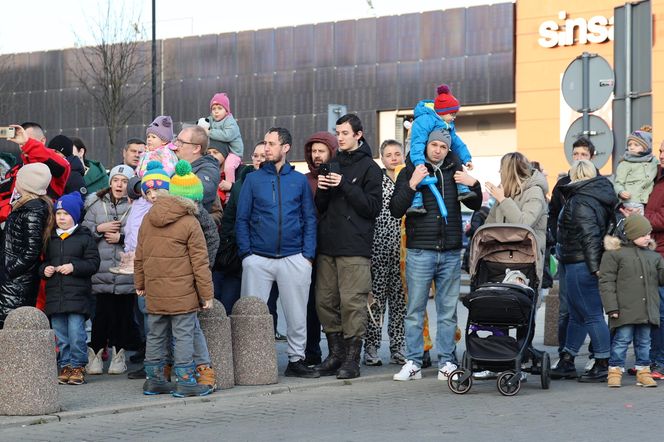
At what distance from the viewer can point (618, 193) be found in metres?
12.6

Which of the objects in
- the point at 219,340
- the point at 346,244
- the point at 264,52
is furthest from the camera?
the point at 264,52

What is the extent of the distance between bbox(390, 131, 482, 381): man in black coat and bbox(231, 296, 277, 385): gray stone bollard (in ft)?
4.34

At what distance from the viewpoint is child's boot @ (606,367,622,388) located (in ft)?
36.5

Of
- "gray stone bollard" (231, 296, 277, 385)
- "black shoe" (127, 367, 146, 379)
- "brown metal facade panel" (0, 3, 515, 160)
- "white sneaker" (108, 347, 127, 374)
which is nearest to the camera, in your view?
"gray stone bollard" (231, 296, 277, 385)

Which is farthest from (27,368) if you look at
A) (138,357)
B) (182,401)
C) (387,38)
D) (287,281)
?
(387,38)

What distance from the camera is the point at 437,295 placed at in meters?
11.8

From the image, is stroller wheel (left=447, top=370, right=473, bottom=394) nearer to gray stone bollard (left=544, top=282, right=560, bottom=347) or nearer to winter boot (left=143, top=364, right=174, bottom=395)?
winter boot (left=143, top=364, right=174, bottom=395)

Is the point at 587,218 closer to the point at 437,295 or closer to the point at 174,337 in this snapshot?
the point at 437,295

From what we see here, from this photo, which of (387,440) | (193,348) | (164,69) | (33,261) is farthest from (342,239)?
(164,69)

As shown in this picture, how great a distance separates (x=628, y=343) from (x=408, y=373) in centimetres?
204

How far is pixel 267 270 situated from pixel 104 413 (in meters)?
2.58

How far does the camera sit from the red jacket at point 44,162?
11719 millimetres

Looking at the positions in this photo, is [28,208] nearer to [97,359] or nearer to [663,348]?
[97,359]

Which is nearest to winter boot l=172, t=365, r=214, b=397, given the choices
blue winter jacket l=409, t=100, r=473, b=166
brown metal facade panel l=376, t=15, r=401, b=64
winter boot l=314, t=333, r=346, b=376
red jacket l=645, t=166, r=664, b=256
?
winter boot l=314, t=333, r=346, b=376
